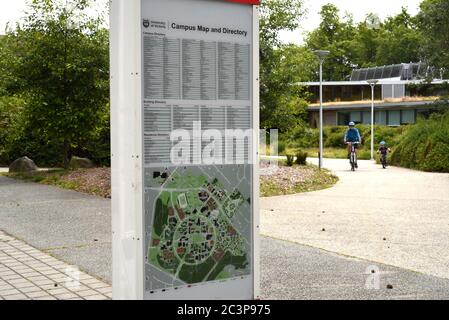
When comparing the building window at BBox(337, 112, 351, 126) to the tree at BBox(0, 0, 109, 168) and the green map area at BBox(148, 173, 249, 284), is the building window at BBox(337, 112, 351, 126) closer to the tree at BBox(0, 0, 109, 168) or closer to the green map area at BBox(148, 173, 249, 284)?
the tree at BBox(0, 0, 109, 168)

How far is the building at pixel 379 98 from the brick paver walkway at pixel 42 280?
46.1 metres

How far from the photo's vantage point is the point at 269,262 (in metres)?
6.68

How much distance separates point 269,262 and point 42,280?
87.4 inches

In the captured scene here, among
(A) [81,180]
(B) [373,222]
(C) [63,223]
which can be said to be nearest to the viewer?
(C) [63,223]

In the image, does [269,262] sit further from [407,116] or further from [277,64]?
[407,116]

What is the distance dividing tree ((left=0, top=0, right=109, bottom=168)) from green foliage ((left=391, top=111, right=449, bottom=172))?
11.1 m

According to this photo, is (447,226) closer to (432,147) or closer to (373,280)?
(373,280)

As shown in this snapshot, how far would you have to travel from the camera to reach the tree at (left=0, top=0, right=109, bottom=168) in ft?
56.5

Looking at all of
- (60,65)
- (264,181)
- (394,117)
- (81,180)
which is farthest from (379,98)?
(81,180)

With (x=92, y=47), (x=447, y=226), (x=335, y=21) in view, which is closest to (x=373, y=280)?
(x=447, y=226)

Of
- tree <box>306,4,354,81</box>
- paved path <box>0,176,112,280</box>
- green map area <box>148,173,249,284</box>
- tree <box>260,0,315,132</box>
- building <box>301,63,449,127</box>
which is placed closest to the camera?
green map area <box>148,173,249,284</box>

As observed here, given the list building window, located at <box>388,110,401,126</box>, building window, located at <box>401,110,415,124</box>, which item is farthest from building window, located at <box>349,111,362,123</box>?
building window, located at <box>401,110,415,124</box>

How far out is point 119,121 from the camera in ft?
13.4

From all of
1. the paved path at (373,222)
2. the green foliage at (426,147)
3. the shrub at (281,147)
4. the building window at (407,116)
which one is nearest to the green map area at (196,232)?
the paved path at (373,222)
